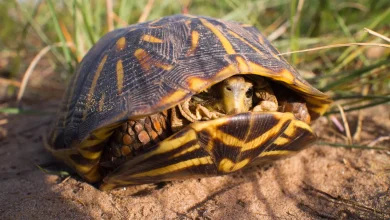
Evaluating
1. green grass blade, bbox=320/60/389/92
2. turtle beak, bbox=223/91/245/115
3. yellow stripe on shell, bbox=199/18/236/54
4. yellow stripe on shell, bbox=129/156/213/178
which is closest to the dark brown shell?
yellow stripe on shell, bbox=199/18/236/54

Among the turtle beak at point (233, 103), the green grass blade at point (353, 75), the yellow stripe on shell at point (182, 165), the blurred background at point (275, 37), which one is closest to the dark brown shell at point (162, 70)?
the turtle beak at point (233, 103)

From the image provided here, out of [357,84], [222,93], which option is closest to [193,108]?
[222,93]

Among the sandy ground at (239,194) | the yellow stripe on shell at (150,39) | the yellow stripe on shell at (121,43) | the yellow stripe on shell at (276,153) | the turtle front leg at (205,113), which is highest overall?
the yellow stripe on shell at (150,39)

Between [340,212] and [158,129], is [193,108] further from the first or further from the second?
[340,212]

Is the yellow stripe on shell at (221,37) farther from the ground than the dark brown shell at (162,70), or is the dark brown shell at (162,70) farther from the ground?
the yellow stripe on shell at (221,37)

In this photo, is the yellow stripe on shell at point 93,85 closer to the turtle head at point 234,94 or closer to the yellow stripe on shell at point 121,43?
the yellow stripe on shell at point 121,43

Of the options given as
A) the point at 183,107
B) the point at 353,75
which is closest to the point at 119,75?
the point at 183,107
